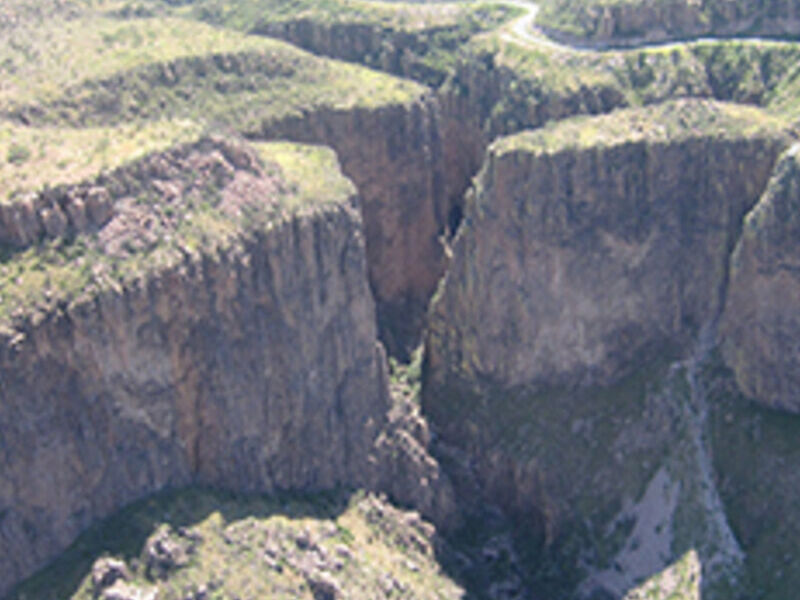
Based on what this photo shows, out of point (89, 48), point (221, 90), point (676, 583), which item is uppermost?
point (89, 48)

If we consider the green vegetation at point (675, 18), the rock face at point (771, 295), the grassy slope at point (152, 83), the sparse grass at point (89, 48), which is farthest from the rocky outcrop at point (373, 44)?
the rock face at point (771, 295)

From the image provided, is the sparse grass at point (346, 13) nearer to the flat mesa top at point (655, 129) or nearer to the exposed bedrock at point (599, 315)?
the flat mesa top at point (655, 129)

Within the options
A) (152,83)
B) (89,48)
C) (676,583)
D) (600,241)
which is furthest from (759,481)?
(89,48)

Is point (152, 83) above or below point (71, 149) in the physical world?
below

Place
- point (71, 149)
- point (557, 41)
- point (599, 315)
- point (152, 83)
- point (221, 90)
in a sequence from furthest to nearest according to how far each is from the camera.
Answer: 1. point (557, 41)
2. point (221, 90)
3. point (152, 83)
4. point (599, 315)
5. point (71, 149)

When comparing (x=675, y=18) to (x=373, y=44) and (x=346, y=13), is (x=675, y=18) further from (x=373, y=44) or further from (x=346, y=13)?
(x=346, y=13)

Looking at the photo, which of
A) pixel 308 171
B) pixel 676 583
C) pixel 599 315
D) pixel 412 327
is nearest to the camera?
pixel 676 583

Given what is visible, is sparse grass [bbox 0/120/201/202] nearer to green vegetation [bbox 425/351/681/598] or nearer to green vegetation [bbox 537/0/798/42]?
green vegetation [bbox 425/351/681/598]

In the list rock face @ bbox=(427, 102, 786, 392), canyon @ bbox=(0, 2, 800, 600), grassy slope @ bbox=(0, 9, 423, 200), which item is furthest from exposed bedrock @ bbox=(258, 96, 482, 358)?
rock face @ bbox=(427, 102, 786, 392)
